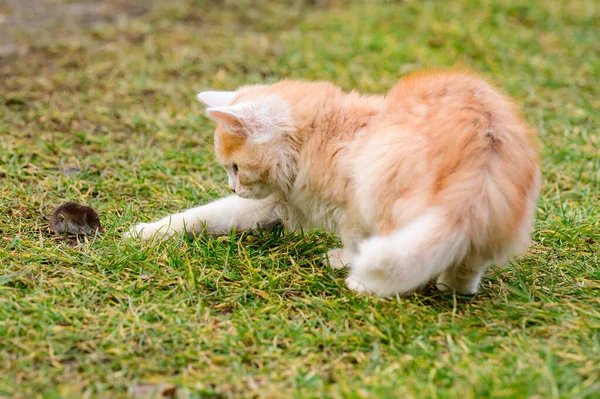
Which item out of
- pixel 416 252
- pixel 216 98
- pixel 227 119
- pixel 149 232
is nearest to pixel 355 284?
pixel 416 252

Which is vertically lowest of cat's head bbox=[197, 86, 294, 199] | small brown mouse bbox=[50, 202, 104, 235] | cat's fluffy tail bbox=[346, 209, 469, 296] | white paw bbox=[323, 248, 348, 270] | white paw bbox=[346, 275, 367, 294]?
white paw bbox=[323, 248, 348, 270]

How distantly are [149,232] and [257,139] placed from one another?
66 centimetres

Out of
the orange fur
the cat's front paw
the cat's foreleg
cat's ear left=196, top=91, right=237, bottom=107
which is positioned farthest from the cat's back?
the cat's front paw

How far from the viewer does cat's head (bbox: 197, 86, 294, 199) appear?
3121 mm

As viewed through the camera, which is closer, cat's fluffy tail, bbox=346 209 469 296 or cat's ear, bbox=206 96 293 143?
cat's fluffy tail, bbox=346 209 469 296

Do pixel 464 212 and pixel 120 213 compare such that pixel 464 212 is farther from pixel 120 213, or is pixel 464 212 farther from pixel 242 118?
pixel 120 213

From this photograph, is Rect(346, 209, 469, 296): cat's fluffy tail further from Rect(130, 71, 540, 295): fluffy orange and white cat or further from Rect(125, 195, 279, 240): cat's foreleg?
Rect(125, 195, 279, 240): cat's foreleg

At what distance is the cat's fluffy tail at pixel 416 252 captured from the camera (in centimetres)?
249

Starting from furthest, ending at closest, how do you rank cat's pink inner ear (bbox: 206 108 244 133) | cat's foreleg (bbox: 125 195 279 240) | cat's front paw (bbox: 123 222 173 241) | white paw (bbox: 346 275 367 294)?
cat's foreleg (bbox: 125 195 279 240) < cat's front paw (bbox: 123 222 173 241) < cat's pink inner ear (bbox: 206 108 244 133) < white paw (bbox: 346 275 367 294)

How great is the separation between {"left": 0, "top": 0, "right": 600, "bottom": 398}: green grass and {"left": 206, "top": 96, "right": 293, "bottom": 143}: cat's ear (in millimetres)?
511

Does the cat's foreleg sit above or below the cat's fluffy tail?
below

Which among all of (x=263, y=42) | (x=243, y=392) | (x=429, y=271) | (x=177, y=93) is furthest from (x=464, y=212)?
(x=263, y=42)

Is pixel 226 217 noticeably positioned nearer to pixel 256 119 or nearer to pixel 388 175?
pixel 256 119

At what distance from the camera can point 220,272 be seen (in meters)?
3.00
